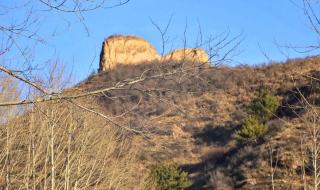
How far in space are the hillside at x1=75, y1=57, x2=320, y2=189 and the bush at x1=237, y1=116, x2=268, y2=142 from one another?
1.51ft

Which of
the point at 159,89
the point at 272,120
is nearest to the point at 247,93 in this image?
the point at 272,120

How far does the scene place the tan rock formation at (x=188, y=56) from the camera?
4.14 meters

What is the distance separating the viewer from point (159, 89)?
4.39 metres

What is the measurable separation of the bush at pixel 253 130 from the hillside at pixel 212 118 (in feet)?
1.51

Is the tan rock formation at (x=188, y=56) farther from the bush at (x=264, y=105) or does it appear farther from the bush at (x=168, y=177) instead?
the bush at (x=264, y=105)

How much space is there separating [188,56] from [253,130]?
98.0 ft

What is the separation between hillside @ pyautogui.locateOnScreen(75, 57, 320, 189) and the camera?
442cm

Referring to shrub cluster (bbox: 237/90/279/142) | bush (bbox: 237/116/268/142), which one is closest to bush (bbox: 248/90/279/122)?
shrub cluster (bbox: 237/90/279/142)

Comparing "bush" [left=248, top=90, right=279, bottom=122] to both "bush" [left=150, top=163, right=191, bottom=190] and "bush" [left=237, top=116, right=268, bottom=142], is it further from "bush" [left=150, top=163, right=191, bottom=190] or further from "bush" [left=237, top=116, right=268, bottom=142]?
"bush" [left=150, top=163, right=191, bottom=190]

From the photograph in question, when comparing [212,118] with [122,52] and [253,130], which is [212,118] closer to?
[253,130]

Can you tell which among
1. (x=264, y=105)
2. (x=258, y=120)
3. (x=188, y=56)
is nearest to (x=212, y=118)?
(x=258, y=120)

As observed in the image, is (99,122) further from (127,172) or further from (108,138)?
(127,172)

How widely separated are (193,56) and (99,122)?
1047 cm

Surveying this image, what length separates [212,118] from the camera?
46875mm
